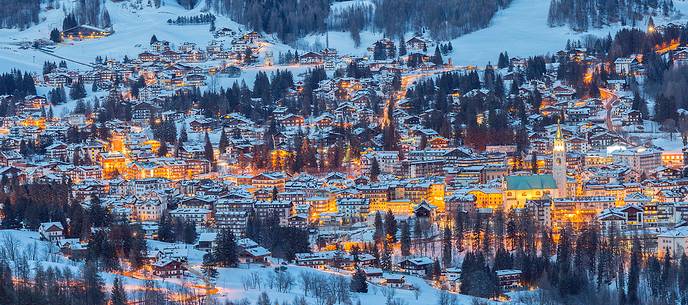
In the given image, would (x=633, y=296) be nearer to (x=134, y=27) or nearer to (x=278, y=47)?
(x=278, y=47)

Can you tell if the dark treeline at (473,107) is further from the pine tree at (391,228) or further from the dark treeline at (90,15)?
the dark treeline at (90,15)

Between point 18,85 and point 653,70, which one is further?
point 18,85

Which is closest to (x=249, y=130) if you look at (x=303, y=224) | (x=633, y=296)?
(x=303, y=224)

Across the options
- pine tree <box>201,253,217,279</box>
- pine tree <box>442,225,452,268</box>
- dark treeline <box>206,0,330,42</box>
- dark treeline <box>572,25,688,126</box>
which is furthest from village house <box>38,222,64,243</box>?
dark treeline <box>206,0,330,42</box>

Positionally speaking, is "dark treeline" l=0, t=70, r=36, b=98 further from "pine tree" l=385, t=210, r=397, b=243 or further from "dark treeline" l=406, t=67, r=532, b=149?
"pine tree" l=385, t=210, r=397, b=243

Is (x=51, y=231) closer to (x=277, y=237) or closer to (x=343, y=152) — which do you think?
(x=277, y=237)

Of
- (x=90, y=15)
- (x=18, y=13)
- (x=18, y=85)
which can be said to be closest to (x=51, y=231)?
(x=18, y=85)

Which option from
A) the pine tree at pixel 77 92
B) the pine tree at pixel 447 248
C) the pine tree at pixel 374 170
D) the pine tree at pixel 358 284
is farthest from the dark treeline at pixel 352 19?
the pine tree at pixel 358 284
